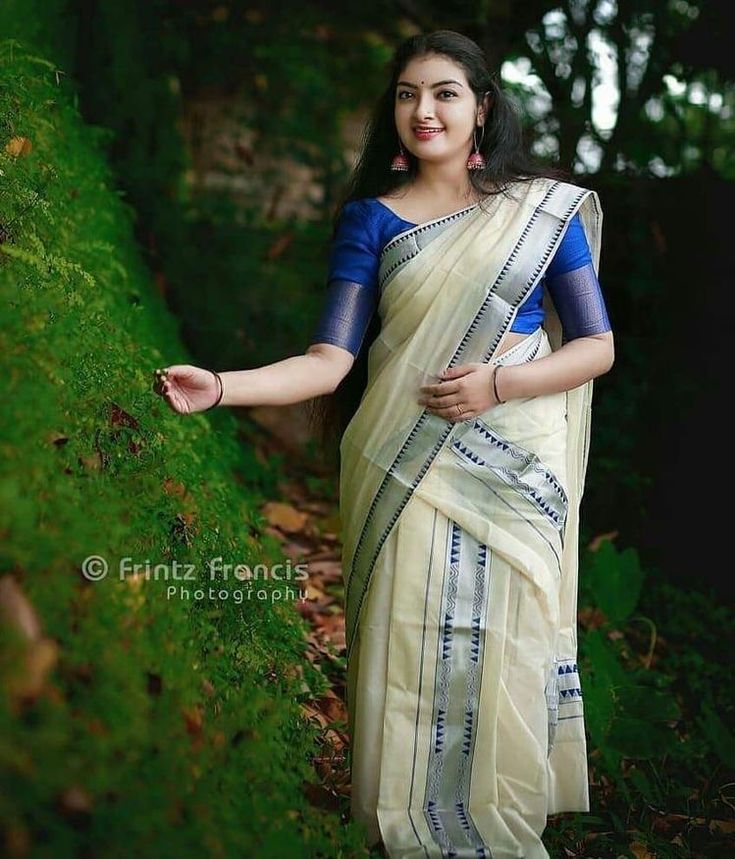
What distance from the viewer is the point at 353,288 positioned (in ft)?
7.54

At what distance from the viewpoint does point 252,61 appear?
5453mm

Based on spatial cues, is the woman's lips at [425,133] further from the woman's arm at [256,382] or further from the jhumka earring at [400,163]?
the woman's arm at [256,382]

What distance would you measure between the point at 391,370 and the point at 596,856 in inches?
51.0

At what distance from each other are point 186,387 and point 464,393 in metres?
0.58

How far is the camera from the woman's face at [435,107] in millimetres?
2248

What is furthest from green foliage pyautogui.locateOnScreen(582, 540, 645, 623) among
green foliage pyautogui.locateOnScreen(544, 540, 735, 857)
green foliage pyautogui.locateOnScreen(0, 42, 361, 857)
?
green foliage pyautogui.locateOnScreen(0, 42, 361, 857)

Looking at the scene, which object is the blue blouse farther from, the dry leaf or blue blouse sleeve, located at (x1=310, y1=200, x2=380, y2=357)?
the dry leaf

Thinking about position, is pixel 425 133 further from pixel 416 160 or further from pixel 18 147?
pixel 18 147

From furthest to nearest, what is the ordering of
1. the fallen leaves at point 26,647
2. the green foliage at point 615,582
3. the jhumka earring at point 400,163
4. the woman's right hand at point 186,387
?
the green foliage at point 615,582
the jhumka earring at point 400,163
the woman's right hand at point 186,387
the fallen leaves at point 26,647

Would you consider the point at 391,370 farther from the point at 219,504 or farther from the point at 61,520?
the point at 61,520

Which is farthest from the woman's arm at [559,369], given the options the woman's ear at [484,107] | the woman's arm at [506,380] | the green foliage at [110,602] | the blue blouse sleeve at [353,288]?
the green foliage at [110,602]

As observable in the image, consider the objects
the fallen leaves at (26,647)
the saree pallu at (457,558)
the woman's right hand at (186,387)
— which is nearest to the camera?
the fallen leaves at (26,647)

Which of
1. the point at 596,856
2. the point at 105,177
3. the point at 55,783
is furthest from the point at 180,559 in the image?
the point at 105,177

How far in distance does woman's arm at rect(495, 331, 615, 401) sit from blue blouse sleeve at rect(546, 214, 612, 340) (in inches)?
1.1
